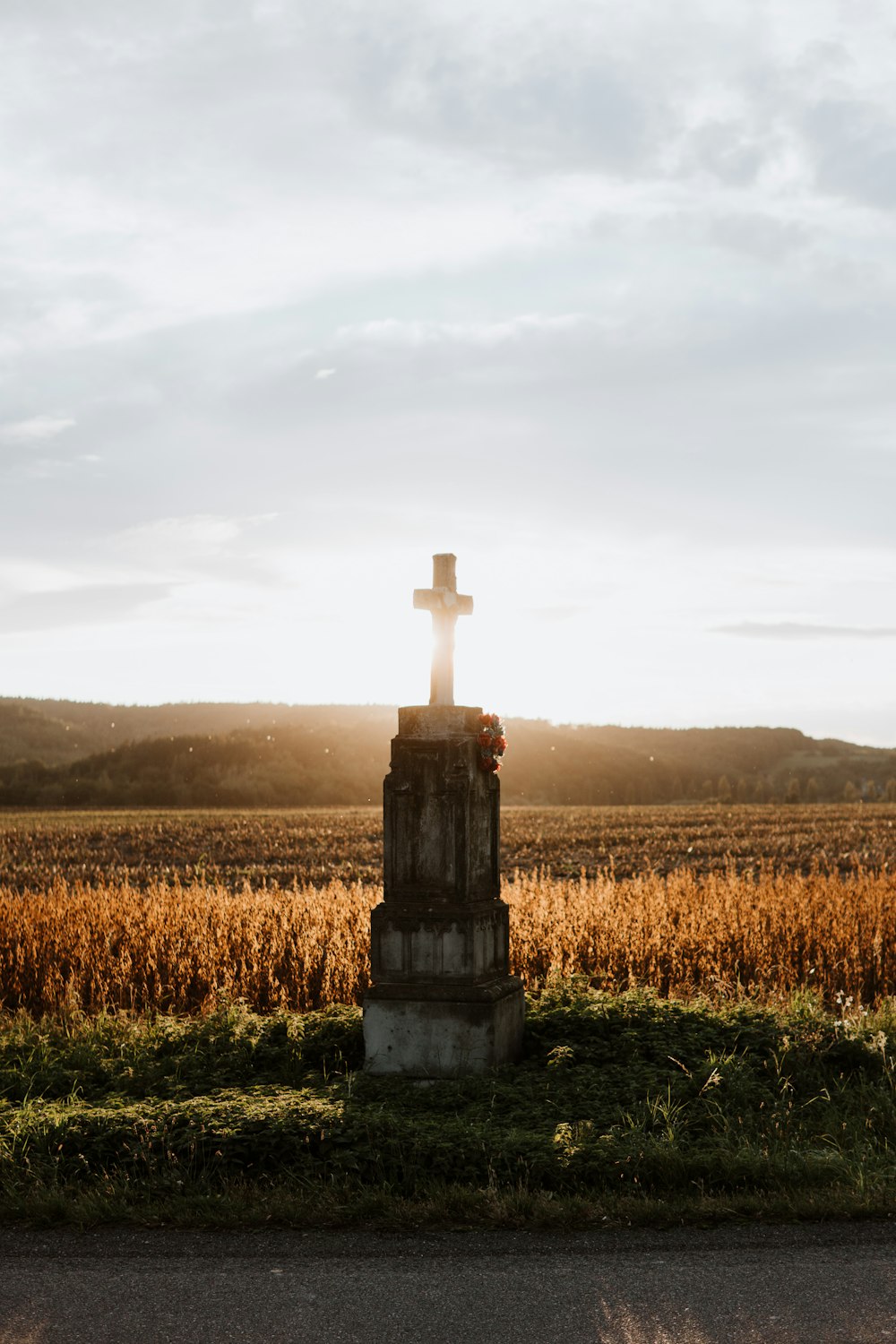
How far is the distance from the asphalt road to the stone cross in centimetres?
444

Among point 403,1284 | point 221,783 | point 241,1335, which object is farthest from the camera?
point 221,783

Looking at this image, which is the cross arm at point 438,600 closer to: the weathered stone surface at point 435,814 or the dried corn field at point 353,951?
the weathered stone surface at point 435,814

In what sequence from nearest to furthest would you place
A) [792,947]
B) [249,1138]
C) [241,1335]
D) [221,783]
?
[241,1335] < [249,1138] < [792,947] < [221,783]

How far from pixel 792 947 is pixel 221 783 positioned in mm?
64662

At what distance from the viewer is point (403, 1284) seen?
198 inches

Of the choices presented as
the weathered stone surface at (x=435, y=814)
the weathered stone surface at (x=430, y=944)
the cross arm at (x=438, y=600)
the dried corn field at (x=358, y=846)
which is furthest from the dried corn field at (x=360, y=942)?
the dried corn field at (x=358, y=846)

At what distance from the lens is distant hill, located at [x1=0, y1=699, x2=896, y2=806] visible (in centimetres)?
7375

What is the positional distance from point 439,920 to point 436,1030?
75 cm

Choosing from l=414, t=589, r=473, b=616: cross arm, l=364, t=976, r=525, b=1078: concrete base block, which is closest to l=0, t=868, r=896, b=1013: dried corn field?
l=364, t=976, r=525, b=1078: concrete base block

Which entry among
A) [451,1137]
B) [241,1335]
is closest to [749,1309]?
[241,1335]

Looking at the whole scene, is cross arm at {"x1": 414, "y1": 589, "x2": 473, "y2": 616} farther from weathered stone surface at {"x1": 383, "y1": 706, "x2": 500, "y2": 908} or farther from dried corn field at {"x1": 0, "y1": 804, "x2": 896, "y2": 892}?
dried corn field at {"x1": 0, "y1": 804, "x2": 896, "y2": 892}

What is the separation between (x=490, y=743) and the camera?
30.4ft

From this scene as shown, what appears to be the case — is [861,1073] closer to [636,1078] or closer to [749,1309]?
[636,1078]

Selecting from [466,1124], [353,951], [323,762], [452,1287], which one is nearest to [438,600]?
[353,951]
